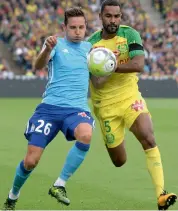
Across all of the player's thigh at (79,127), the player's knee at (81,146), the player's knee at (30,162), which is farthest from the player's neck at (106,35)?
the player's knee at (30,162)

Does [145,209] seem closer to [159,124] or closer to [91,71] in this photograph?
[91,71]

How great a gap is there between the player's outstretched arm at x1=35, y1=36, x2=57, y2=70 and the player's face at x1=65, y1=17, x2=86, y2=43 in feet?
1.39

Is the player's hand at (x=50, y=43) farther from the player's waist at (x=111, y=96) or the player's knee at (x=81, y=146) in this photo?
the player's waist at (x=111, y=96)

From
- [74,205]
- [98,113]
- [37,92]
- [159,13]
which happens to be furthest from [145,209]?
[159,13]

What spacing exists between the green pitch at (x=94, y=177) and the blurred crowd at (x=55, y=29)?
1497cm

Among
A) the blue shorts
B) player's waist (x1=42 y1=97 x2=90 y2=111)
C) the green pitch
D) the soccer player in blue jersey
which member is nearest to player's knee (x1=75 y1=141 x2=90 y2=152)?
the soccer player in blue jersey

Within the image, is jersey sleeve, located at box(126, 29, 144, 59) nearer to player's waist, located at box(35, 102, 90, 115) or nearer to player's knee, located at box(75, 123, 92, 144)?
player's waist, located at box(35, 102, 90, 115)

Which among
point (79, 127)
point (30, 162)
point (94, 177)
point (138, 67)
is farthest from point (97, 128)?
point (30, 162)

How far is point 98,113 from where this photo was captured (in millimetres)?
9008

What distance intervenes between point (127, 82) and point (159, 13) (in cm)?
3040

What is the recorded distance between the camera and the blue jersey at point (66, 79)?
26.8 feet

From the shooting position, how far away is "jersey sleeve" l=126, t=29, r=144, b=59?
8531mm

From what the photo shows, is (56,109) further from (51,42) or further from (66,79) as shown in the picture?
(51,42)

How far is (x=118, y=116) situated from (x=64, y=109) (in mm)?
898
